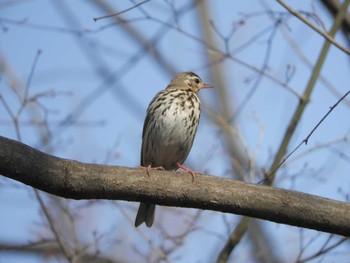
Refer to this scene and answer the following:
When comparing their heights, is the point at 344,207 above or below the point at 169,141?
below

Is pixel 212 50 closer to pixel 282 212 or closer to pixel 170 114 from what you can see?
pixel 170 114

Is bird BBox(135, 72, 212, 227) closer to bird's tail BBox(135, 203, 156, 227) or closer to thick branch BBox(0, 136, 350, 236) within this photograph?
bird's tail BBox(135, 203, 156, 227)

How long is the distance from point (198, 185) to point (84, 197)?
873 mm

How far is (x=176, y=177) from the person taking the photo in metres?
4.60

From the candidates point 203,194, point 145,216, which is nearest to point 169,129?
point 145,216

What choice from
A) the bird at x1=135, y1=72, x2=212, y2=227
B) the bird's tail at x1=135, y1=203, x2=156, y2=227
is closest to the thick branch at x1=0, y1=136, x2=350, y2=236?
the bird's tail at x1=135, y1=203, x2=156, y2=227

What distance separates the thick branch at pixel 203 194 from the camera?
4302mm

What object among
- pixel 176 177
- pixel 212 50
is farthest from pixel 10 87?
pixel 176 177

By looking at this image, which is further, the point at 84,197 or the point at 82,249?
the point at 82,249

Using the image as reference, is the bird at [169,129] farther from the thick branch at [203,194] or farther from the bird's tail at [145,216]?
the thick branch at [203,194]

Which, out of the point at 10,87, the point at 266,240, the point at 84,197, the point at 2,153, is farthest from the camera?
the point at 266,240

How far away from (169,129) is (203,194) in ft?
7.71

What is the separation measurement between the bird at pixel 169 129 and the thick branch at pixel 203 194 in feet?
6.85

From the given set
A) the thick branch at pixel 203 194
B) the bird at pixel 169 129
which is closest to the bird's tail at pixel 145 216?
the bird at pixel 169 129
